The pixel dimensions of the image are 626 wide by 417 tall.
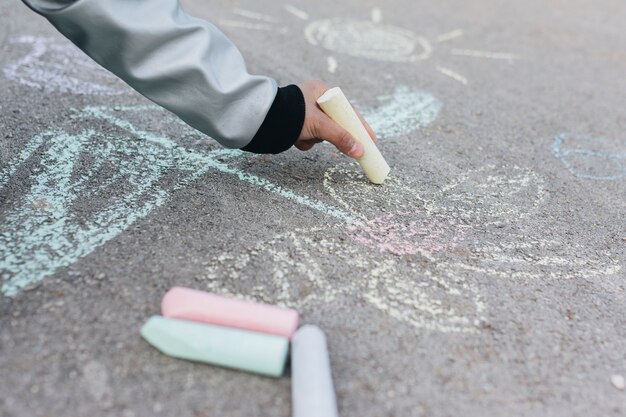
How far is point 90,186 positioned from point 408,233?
881mm

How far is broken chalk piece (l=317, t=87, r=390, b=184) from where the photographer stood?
1.66 meters

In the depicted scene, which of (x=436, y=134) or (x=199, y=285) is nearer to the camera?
(x=199, y=285)

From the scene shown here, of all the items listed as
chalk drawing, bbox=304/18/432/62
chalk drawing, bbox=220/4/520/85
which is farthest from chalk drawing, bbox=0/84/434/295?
chalk drawing, bbox=304/18/432/62

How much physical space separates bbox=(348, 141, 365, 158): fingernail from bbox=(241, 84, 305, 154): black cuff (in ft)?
0.56

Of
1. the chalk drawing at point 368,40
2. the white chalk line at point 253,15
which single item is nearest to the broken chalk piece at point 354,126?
the chalk drawing at point 368,40

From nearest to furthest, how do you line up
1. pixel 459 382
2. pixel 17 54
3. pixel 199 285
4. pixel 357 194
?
1. pixel 459 382
2. pixel 199 285
3. pixel 357 194
4. pixel 17 54

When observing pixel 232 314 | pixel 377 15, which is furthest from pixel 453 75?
pixel 232 314

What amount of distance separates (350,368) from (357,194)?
0.69 m

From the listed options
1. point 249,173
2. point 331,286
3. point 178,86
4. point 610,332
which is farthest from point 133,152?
point 610,332

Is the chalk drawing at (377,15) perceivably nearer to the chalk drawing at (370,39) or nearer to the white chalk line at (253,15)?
the chalk drawing at (370,39)

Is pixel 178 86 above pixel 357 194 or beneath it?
above

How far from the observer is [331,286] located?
4.59 ft

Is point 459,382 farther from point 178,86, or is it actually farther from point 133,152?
point 133,152

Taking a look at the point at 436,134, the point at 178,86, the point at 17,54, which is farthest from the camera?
the point at 17,54
